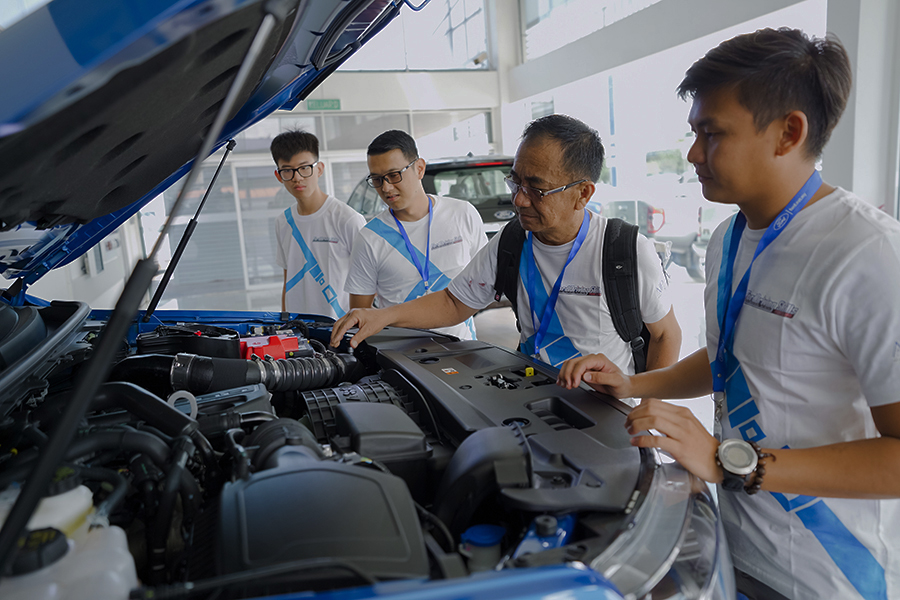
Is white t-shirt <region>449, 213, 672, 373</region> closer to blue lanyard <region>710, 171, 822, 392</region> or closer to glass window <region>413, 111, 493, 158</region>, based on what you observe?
blue lanyard <region>710, 171, 822, 392</region>

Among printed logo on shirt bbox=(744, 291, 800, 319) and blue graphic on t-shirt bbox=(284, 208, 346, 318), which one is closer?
printed logo on shirt bbox=(744, 291, 800, 319)

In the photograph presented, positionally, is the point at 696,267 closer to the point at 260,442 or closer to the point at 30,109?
the point at 260,442

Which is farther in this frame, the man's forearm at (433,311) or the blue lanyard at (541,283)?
the man's forearm at (433,311)

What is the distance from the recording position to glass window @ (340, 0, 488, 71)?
1044cm

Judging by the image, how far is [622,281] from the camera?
202 cm

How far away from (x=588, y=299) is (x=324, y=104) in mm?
8967

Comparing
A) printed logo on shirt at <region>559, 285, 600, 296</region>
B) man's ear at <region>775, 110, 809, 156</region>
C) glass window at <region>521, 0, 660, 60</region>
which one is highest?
glass window at <region>521, 0, 660, 60</region>

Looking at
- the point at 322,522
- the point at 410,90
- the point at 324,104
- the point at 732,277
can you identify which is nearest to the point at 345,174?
the point at 324,104

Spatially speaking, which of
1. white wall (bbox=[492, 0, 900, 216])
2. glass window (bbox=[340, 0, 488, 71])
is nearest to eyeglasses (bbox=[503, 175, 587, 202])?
white wall (bbox=[492, 0, 900, 216])

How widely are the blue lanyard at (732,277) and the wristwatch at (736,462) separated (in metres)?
Answer: 0.24

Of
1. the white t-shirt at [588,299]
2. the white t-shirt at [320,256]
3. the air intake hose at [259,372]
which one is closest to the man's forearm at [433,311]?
the white t-shirt at [588,299]

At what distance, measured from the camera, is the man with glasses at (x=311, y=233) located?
11.3ft

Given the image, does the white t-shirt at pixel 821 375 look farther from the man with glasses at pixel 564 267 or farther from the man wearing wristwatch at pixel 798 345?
the man with glasses at pixel 564 267

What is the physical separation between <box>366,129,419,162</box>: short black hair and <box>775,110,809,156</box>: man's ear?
2.07 m
